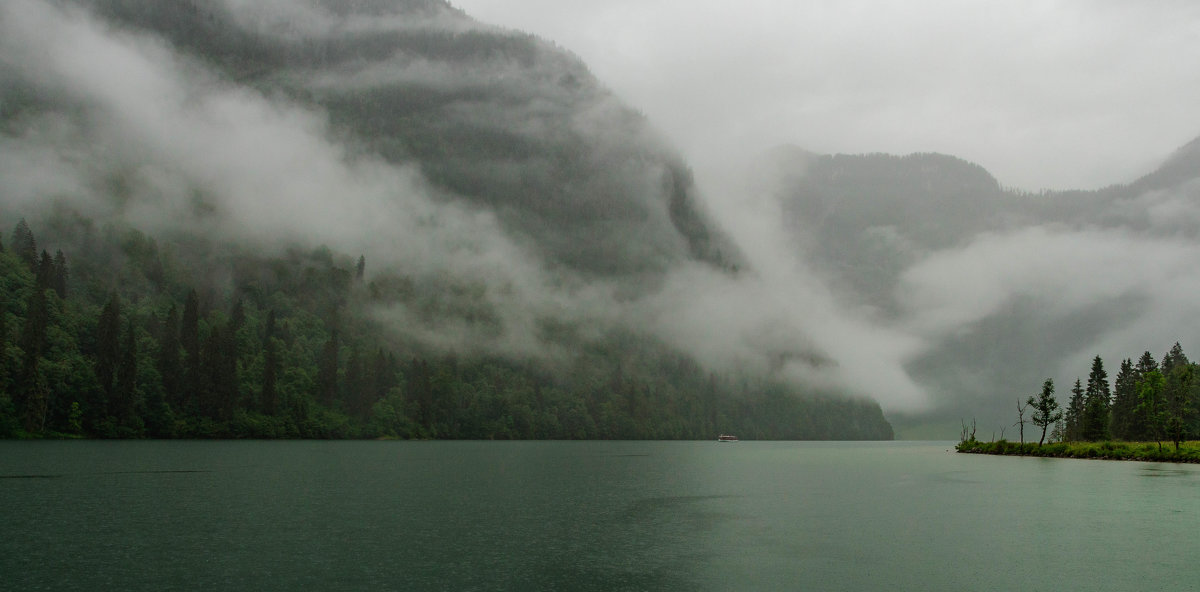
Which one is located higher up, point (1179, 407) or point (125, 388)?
point (1179, 407)

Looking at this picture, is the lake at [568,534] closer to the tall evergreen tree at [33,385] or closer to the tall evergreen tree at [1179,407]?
the tall evergreen tree at [1179,407]

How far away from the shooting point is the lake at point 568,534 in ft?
130

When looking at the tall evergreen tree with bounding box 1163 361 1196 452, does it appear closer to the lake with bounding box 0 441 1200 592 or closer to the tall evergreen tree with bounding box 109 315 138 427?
the lake with bounding box 0 441 1200 592

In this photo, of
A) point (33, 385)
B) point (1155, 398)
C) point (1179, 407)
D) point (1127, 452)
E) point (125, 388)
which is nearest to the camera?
point (1127, 452)

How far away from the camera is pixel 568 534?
53.9 meters

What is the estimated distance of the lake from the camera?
39594mm

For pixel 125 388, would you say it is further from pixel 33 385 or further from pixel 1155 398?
pixel 1155 398

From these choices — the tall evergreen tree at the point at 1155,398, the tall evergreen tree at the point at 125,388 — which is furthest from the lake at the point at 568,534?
the tall evergreen tree at the point at 125,388

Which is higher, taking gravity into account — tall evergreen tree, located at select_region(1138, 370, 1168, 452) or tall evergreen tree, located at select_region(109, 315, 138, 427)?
tall evergreen tree, located at select_region(1138, 370, 1168, 452)

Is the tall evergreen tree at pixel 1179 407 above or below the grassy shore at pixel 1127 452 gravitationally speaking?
above

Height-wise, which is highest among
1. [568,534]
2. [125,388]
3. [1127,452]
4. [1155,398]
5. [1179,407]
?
[1155,398]

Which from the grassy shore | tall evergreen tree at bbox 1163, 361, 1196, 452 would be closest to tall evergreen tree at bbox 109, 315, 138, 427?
the grassy shore

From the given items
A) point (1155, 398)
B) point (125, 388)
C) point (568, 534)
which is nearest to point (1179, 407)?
point (1155, 398)

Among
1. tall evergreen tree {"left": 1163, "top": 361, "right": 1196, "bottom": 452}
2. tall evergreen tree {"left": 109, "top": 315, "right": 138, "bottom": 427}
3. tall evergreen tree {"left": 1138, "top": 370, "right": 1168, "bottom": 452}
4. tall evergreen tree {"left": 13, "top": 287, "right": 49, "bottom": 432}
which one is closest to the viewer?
tall evergreen tree {"left": 1163, "top": 361, "right": 1196, "bottom": 452}
